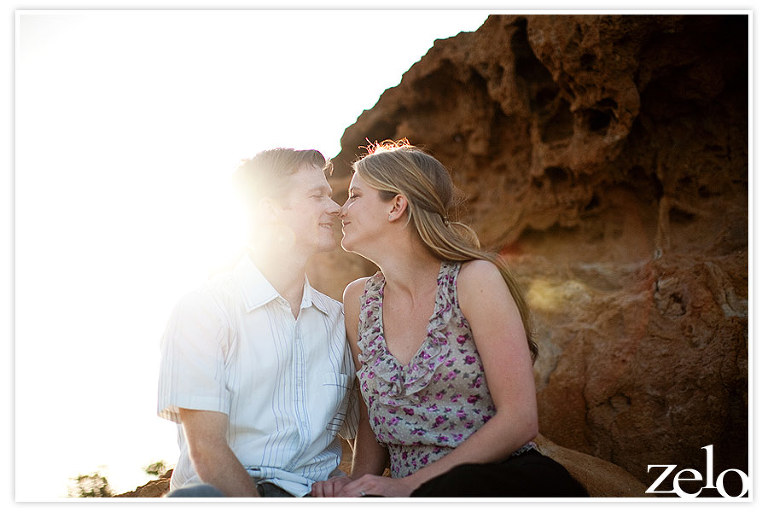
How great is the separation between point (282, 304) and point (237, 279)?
0.22 meters

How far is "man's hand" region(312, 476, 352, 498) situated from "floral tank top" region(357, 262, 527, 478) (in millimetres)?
294

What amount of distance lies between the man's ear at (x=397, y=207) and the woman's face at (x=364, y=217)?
0.7 inches

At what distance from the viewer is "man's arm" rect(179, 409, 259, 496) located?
2527 millimetres

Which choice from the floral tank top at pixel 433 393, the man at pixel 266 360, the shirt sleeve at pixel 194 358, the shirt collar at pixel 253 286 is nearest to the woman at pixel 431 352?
the floral tank top at pixel 433 393

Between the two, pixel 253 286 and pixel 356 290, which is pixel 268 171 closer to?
pixel 253 286

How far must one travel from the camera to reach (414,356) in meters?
2.88

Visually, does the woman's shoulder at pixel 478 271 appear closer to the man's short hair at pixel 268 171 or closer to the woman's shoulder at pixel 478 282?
the woman's shoulder at pixel 478 282

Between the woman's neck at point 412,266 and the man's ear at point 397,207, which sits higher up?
the man's ear at point 397,207

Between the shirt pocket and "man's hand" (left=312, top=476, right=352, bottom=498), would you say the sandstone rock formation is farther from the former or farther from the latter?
"man's hand" (left=312, top=476, right=352, bottom=498)

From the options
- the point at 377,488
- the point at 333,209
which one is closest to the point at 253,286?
the point at 333,209

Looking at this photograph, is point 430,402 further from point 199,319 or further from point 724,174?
point 724,174

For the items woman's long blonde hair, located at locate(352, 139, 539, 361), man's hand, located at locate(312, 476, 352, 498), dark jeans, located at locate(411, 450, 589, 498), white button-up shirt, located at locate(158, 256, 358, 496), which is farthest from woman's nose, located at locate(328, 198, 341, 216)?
dark jeans, located at locate(411, 450, 589, 498)

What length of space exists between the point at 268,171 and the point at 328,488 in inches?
54.7

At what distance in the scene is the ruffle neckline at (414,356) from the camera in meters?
2.82
